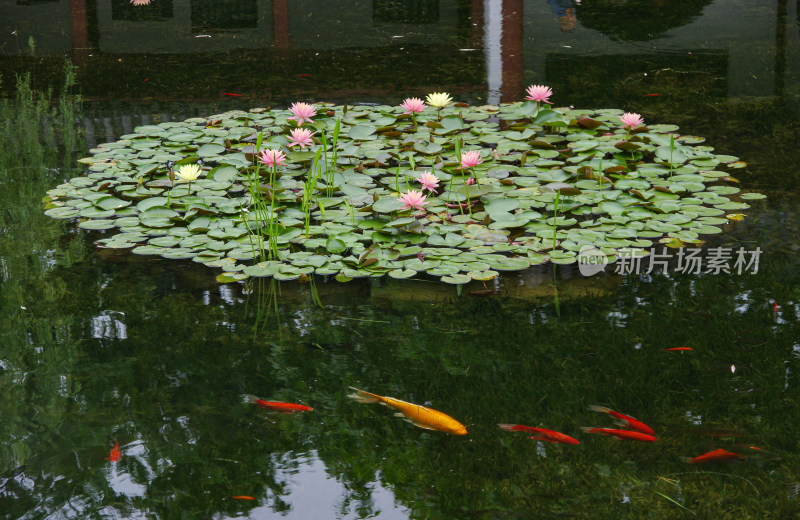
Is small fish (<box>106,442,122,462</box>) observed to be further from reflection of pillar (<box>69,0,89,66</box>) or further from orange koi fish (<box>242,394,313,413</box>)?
reflection of pillar (<box>69,0,89,66</box>)

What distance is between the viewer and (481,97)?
13.9 feet

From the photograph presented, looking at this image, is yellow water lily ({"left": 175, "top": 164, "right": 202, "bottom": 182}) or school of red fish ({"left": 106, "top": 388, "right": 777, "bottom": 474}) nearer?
school of red fish ({"left": 106, "top": 388, "right": 777, "bottom": 474})

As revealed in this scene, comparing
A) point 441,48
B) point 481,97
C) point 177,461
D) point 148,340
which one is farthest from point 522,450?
point 441,48

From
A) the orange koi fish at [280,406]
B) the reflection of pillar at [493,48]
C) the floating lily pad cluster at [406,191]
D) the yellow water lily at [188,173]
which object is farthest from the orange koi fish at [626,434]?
the reflection of pillar at [493,48]

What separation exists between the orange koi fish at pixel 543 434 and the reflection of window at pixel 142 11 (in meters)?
6.06

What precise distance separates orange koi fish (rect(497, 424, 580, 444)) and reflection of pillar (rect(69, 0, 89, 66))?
4.49 metres

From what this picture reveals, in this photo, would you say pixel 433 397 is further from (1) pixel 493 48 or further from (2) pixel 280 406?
(1) pixel 493 48

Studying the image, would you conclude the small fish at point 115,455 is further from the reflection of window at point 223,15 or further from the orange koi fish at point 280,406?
the reflection of window at point 223,15

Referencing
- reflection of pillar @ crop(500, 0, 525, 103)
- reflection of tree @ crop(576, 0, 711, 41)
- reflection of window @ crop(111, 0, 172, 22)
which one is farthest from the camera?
reflection of window @ crop(111, 0, 172, 22)

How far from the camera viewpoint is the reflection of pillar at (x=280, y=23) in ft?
19.1

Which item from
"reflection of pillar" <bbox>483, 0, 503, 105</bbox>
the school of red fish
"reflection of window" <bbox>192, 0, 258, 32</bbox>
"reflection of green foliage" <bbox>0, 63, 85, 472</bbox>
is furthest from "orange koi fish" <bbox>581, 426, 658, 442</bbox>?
"reflection of window" <bbox>192, 0, 258, 32</bbox>

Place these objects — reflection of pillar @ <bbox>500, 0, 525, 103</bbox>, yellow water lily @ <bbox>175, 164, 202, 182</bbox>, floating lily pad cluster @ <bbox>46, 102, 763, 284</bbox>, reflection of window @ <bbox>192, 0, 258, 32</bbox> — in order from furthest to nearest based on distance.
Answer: reflection of window @ <bbox>192, 0, 258, 32</bbox>, reflection of pillar @ <bbox>500, 0, 525, 103</bbox>, yellow water lily @ <bbox>175, 164, 202, 182</bbox>, floating lily pad cluster @ <bbox>46, 102, 763, 284</bbox>

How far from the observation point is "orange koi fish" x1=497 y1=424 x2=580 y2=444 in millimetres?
1536

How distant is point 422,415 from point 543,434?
236mm
